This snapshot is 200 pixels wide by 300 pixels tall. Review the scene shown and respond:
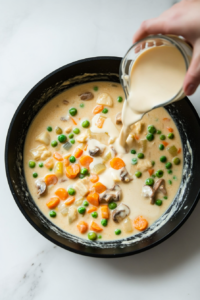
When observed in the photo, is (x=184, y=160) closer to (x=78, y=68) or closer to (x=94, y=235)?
(x=94, y=235)

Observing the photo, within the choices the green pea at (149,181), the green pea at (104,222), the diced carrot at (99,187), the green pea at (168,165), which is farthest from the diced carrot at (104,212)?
the green pea at (168,165)

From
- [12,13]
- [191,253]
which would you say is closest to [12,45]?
[12,13]

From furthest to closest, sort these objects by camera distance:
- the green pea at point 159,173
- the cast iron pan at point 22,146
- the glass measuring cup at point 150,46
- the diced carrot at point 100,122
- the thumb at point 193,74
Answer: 1. the diced carrot at point 100,122
2. the green pea at point 159,173
3. the cast iron pan at point 22,146
4. the glass measuring cup at point 150,46
5. the thumb at point 193,74

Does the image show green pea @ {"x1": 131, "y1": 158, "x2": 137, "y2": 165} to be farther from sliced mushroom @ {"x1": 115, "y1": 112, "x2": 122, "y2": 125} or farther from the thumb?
the thumb

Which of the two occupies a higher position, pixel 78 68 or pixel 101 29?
pixel 101 29

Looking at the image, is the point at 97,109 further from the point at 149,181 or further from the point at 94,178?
the point at 149,181

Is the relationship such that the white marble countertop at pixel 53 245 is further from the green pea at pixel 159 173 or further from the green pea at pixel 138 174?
the green pea at pixel 138 174

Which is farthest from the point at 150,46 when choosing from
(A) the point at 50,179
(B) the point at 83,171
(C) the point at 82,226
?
(C) the point at 82,226
